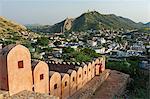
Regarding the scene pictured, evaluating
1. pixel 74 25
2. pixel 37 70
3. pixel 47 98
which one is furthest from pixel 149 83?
pixel 74 25

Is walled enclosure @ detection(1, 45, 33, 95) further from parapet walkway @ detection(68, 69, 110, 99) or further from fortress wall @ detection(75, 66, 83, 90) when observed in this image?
fortress wall @ detection(75, 66, 83, 90)

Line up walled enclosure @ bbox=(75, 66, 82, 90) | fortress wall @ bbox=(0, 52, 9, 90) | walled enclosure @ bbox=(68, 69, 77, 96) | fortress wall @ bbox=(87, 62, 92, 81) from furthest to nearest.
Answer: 1. fortress wall @ bbox=(87, 62, 92, 81)
2. walled enclosure @ bbox=(75, 66, 82, 90)
3. walled enclosure @ bbox=(68, 69, 77, 96)
4. fortress wall @ bbox=(0, 52, 9, 90)

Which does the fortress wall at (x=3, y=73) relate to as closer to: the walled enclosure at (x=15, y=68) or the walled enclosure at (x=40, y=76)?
the walled enclosure at (x=15, y=68)

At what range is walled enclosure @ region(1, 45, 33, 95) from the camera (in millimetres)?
6938

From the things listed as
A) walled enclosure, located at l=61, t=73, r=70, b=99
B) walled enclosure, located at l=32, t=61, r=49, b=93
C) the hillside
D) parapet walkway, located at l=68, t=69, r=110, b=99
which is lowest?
parapet walkway, located at l=68, t=69, r=110, b=99

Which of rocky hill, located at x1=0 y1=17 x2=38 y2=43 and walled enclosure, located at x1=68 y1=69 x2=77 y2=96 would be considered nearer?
walled enclosure, located at x1=68 y1=69 x2=77 y2=96

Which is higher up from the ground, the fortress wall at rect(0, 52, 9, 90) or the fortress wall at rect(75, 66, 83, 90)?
the fortress wall at rect(0, 52, 9, 90)

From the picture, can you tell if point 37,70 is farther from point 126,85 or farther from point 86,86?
point 126,85

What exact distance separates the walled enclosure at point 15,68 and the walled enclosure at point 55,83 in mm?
2380

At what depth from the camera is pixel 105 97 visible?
43.5 ft

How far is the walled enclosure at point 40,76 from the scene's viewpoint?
28.4 feet

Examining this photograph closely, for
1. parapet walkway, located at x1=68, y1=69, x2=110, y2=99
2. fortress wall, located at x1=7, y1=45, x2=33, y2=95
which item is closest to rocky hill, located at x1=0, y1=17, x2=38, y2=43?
parapet walkway, located at x1=68, y1=69, x2=110, y2=99

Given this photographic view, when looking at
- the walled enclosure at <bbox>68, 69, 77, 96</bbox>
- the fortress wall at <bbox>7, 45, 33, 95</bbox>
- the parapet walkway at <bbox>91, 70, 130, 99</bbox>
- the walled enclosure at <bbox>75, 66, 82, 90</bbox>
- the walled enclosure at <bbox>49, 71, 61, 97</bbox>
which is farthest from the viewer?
the parapet walkway at <bbox>91, 70, 130, 99</bbox>

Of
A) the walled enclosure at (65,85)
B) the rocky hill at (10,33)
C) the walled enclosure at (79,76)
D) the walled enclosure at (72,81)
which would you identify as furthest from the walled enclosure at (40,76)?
the rocky hill at (10,33)
